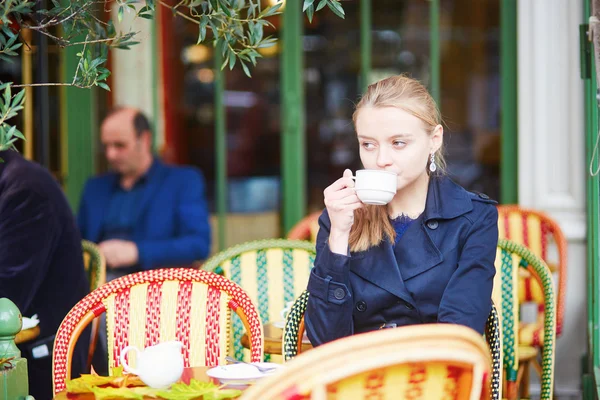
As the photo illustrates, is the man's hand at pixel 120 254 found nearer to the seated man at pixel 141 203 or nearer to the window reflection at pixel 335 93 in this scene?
→ the seated man at pixel 141 203

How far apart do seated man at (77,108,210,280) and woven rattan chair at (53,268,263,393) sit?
1.89 metres

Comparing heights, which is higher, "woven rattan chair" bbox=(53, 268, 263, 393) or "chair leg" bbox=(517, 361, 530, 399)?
"woven rattan chair" bbox=(53, 268, 263, 393)

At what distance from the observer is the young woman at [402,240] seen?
82.4 inches

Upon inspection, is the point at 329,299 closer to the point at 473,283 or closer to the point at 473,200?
the point at 473,283

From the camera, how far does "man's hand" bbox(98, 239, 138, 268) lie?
423 cm

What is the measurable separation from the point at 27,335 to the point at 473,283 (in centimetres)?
139

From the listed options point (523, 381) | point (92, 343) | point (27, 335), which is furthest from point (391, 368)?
point (523, 381)

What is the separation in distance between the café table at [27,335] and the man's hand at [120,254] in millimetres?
1400

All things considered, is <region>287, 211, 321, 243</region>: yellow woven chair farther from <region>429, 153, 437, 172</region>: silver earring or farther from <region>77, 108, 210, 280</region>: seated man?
<region>429, 153, 437, 172</region>: silver earring

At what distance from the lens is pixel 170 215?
4453 mm

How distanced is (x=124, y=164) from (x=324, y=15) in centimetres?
227

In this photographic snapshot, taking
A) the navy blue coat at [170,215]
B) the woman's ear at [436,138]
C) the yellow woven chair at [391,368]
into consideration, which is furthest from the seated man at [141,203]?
the yellow woven chair at [391,368]

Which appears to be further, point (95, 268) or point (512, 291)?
point (95, 268)

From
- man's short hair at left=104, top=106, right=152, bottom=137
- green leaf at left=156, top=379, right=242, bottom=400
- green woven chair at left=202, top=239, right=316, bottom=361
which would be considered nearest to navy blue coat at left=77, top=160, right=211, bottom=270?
man's short hair at left=104, top=106, right=152, bottom=137
